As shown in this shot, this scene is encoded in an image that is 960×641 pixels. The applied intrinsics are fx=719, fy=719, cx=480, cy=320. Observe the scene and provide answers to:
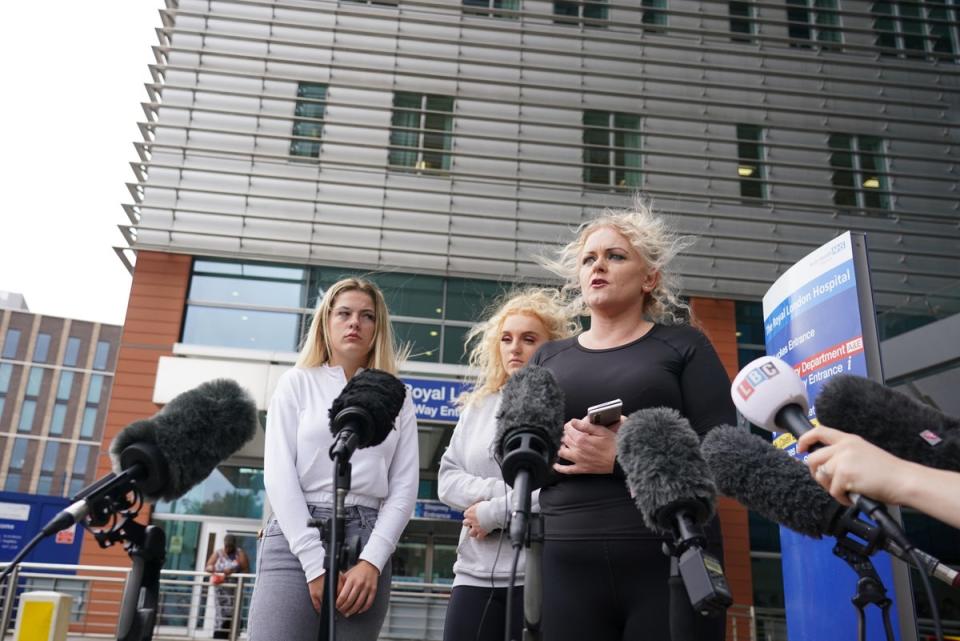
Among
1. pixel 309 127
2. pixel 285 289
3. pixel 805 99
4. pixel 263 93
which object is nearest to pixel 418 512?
pixel 285 289

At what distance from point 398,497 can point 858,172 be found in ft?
49.6

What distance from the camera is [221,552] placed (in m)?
10.9

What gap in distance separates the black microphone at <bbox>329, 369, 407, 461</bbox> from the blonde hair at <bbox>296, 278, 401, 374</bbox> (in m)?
1.03

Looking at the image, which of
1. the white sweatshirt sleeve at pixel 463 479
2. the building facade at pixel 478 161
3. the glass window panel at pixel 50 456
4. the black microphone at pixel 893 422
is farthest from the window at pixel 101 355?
the black microphone at pixel 893 422

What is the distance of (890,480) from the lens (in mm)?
1388

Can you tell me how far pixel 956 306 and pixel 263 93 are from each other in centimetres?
1221

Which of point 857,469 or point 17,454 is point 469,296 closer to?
point 857,469

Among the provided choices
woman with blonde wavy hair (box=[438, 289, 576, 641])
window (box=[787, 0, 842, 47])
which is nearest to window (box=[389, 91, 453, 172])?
window (box=[787, 0, 842, 47])

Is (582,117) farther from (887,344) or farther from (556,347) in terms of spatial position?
(556,347)

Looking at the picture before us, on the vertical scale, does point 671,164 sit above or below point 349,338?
above

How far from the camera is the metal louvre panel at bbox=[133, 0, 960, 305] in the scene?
539 inches

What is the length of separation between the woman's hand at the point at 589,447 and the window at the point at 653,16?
15.0 metres

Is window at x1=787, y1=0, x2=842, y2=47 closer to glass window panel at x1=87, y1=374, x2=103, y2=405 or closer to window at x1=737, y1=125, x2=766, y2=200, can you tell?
window at x1=737, y1=125, x2=766, y2=200

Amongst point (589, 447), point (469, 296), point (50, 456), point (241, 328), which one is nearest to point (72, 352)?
point (50, 456)
